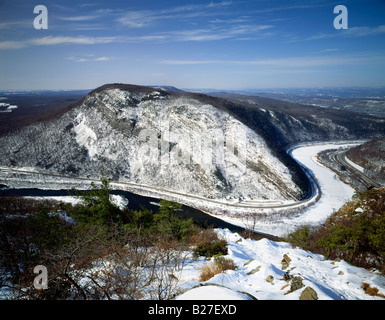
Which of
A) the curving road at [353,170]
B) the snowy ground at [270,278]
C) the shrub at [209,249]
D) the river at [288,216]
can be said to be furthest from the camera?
the curving road at [353,170]

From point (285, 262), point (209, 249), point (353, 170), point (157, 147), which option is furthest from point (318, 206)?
point (157, 147)

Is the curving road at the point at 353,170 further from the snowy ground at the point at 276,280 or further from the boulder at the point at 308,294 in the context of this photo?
the boulder at the point at 308,294

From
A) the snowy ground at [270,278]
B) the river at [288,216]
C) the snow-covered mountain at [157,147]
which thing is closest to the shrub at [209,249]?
the snowy ground at [270,278]

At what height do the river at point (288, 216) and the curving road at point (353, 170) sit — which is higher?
the curving road at point (353, 170)

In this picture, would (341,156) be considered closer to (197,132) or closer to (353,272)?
(197,132)
